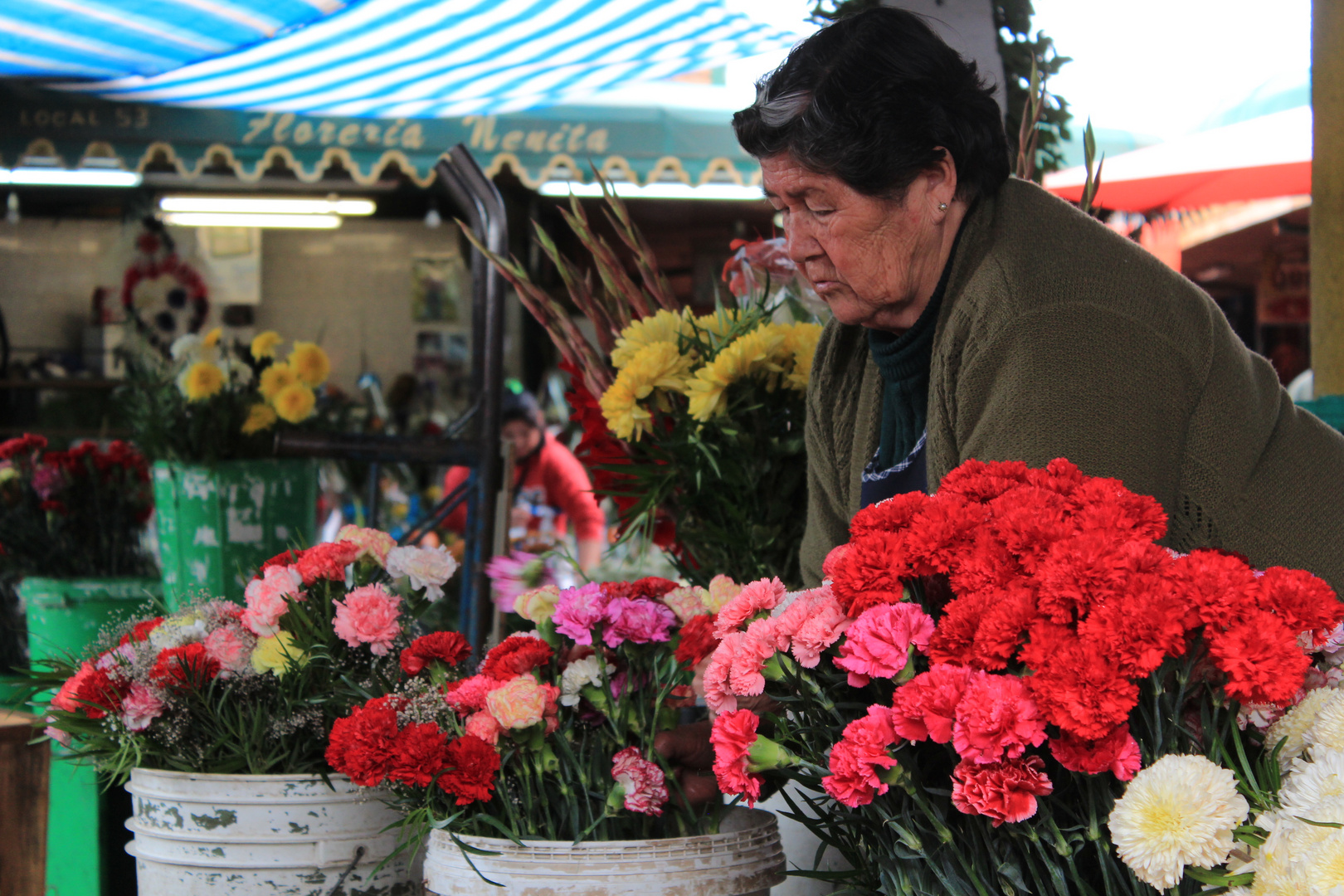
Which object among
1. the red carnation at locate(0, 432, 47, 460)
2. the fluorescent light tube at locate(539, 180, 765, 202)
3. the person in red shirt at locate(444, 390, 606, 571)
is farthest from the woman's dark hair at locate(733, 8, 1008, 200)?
the fluorescent light tube at locate(539, 180, 765, 202)

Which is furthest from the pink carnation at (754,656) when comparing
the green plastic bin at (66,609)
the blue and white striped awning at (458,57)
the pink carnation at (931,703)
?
the blue and white striped awning at (458,57)

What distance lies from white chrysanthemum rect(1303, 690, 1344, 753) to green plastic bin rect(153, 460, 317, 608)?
1782 mm

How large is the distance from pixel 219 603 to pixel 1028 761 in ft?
3.27

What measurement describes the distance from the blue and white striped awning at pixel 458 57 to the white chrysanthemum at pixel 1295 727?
132 inches

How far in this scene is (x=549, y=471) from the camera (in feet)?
14.6

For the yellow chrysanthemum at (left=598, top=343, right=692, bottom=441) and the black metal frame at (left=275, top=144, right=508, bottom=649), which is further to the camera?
the black metal frame at (left=275, top=144, right=508, bottom=649)

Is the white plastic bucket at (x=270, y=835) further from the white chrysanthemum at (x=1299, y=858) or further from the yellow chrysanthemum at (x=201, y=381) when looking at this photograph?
the yellow chrysanthemum at (x=201, y=381)

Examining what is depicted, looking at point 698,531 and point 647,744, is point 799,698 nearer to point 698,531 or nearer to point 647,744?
point 647,744

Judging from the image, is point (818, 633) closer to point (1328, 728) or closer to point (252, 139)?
point (1328, 728)

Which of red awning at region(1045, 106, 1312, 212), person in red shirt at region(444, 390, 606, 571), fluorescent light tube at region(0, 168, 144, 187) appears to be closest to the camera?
red awning at region(1045, 106, 1312, 212)

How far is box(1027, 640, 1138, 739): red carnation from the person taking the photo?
593 millimetres

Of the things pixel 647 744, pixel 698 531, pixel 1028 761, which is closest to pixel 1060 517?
pixel 1028 761

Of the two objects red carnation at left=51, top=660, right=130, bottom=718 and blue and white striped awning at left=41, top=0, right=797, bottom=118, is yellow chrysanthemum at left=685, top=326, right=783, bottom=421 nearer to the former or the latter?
red carnation at left=51, top=660, right=130, bottom=718

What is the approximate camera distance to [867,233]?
1.12 m
